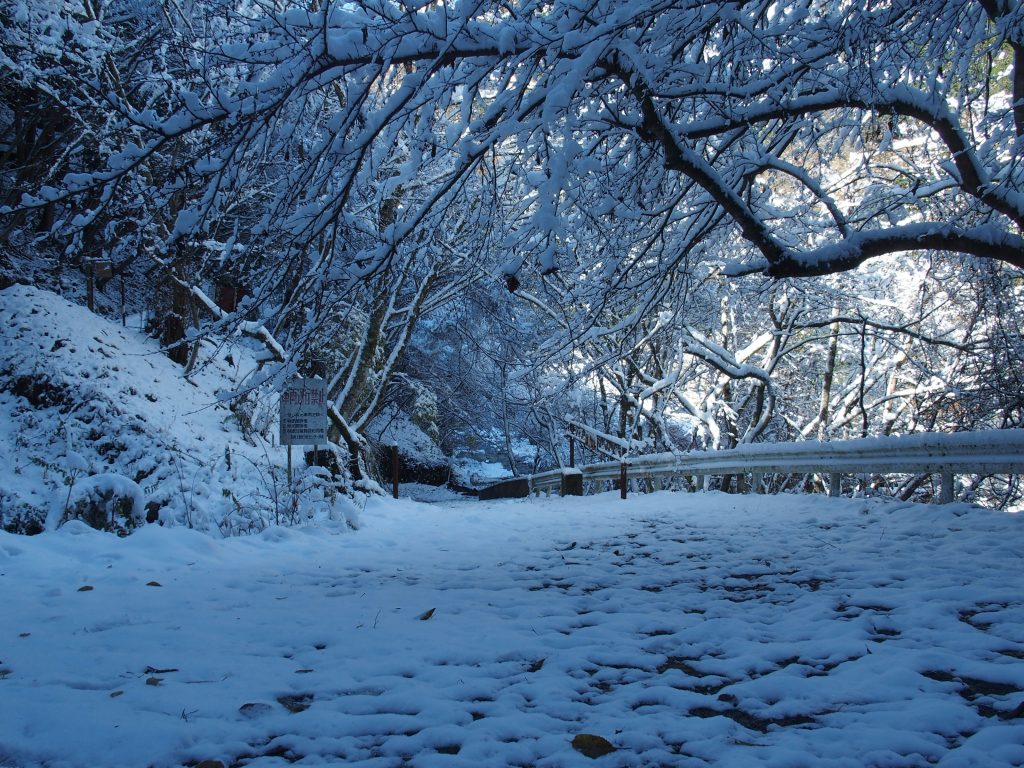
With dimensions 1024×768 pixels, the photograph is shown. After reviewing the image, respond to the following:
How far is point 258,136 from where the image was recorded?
4398mm

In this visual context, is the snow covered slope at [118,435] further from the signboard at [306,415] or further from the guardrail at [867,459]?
the guardrail at [867,459]

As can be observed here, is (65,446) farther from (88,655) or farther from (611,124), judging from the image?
(611,124)

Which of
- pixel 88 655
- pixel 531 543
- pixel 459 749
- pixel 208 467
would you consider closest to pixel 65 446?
pixel 208 467

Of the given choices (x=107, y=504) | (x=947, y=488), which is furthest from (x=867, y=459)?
(x=107, y=504)

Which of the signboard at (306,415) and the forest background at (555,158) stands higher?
the forest background at (555,158)

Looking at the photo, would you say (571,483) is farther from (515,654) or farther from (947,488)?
(515,654)

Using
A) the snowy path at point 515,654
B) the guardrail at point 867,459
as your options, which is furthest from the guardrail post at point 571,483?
the snowy path at point 515,654

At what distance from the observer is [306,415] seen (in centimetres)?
888

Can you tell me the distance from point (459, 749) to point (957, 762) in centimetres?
154

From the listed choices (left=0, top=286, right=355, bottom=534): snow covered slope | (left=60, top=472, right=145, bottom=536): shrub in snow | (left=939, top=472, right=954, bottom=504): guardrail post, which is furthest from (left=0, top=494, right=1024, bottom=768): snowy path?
(left=0, top=286, right=355, bottom=534): snow covered slope

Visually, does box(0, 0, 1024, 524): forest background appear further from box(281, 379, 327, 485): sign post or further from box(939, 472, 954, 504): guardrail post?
box(939, 472, 954, 504): guardrail post

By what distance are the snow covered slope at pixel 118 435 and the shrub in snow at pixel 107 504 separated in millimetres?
16

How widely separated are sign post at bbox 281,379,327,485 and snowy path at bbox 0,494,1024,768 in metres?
3.14

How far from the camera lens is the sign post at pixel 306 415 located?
28.9 feet
